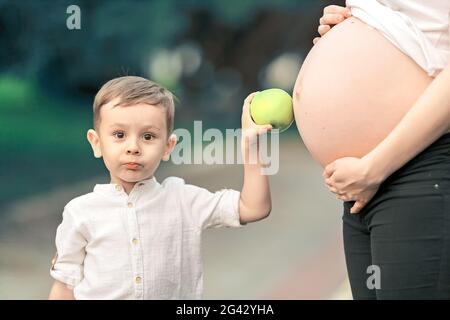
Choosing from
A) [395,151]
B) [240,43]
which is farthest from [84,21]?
[395,151]

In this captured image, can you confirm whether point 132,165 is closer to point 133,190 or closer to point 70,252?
point 133,190

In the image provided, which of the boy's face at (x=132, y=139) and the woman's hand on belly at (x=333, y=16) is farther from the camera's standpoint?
the boy's face at (x=132, y=139)

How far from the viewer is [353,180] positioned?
3.79ft

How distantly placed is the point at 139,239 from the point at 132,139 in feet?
0.64

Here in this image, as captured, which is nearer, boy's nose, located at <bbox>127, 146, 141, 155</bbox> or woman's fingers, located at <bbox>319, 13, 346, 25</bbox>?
woman's fingers, located at <bbox>319, 13, 346, 25</bbox>

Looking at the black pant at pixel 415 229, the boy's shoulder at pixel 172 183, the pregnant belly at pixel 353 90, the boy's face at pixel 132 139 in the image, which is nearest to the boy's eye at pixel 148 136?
the boy's face at pixel 132 139

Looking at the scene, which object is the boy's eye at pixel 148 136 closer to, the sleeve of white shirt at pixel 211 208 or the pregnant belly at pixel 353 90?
the sleeve of white shirt at pixel 211 208

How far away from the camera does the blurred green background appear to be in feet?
7.15

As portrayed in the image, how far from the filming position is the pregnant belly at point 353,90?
1175 millimetres

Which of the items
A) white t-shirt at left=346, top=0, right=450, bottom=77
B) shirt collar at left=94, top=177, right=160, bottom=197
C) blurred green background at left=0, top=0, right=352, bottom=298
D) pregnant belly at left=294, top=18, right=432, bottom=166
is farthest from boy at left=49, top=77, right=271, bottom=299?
blurred green background at left=0, top=0, right=352, bottom=298

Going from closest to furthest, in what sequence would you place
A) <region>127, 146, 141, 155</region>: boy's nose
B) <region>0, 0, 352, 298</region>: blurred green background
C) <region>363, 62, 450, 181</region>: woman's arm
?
<region>363, 62, 450, 181</region>: woman's arm < <region>127, 146, 141, 155</region>: boy's nose < <region>0, 0, 352, 298</region>: blurred green background

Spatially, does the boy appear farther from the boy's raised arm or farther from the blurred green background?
the blurred green background

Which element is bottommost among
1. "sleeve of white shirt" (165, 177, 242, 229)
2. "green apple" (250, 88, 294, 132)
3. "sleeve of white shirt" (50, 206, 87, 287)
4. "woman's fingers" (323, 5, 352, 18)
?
"sleeve of white shirt" (50, 206, 87, 287)

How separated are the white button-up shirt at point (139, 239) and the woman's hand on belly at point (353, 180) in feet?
1.13
